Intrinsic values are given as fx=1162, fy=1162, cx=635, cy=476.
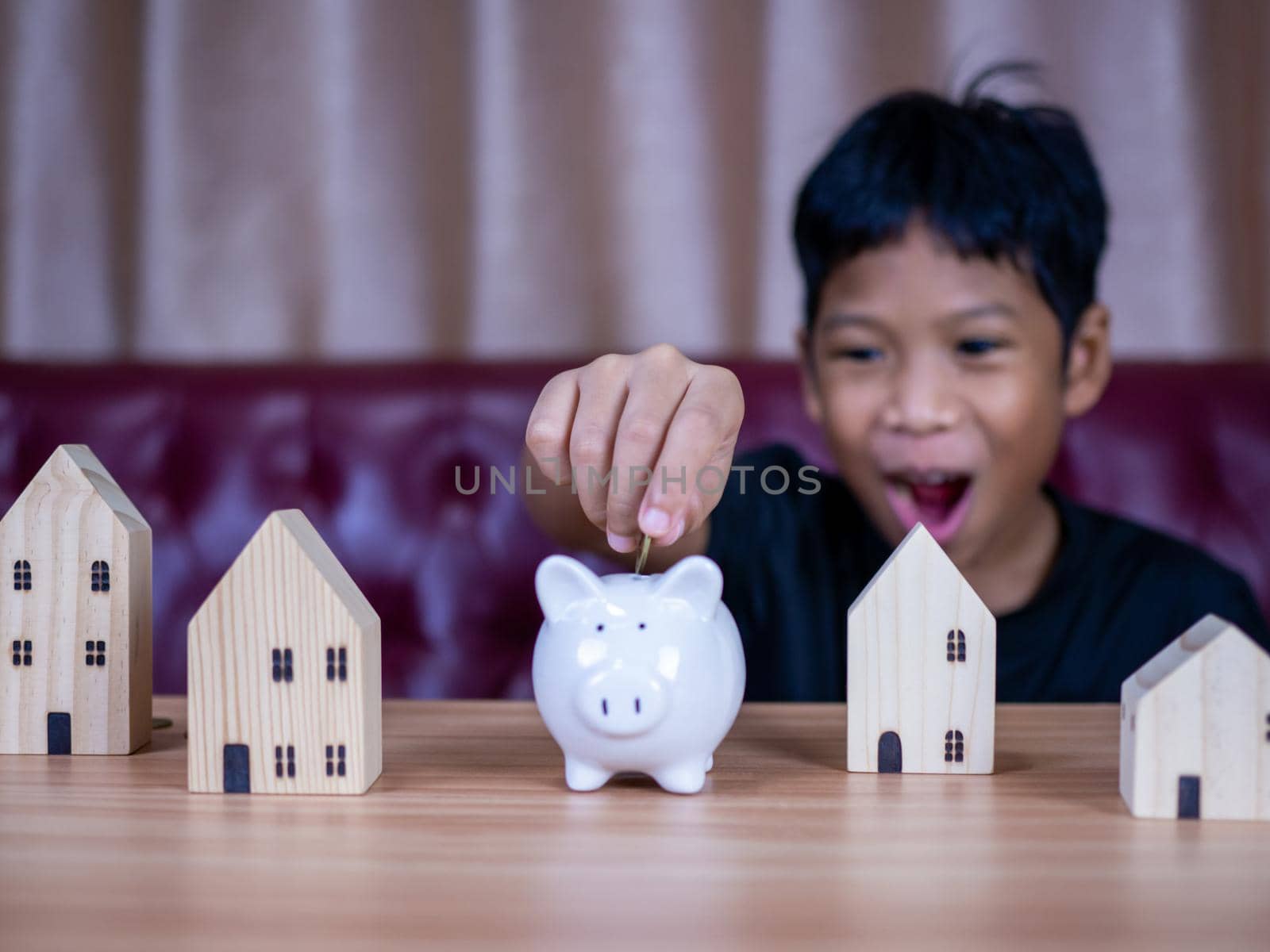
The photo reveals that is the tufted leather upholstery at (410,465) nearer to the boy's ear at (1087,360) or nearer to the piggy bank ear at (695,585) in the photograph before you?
the boy's ear at (1087,360)

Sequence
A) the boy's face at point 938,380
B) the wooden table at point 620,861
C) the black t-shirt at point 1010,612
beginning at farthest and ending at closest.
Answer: the black t-shirt at point 1010,612, the boy's face at point 938,380, the wooden table at point 620,861

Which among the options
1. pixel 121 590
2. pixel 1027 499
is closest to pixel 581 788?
pixel 121 590

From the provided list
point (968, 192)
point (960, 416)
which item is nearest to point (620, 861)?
point (960, 416)

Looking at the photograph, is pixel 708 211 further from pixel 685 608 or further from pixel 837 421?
pixel 685 608

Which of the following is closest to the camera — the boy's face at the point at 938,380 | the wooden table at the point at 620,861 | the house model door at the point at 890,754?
the wooden table at the point at 620,861

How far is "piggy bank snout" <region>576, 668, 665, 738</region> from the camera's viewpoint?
637 millimetres

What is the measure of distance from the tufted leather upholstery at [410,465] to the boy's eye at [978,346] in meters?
0.29

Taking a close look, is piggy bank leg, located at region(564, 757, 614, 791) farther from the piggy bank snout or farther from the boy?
the boy

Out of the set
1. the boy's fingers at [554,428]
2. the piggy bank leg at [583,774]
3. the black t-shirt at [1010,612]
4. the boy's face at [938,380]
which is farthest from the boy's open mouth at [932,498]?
the piggy bank leg at [583,774]

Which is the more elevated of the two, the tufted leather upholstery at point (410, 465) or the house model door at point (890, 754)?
the tufted leather upholstery at point (410, 465)

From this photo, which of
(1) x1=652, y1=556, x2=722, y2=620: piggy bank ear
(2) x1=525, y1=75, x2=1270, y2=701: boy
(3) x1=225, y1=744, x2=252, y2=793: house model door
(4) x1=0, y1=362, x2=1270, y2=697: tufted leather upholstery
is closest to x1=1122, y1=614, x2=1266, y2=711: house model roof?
(1) x1=652, y1=556, x2=722, y2=620: piggy bank ear

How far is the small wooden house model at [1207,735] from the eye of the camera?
24.2 inches

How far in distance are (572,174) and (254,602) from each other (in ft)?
3.97

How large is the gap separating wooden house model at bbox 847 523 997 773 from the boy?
51 centimetres
